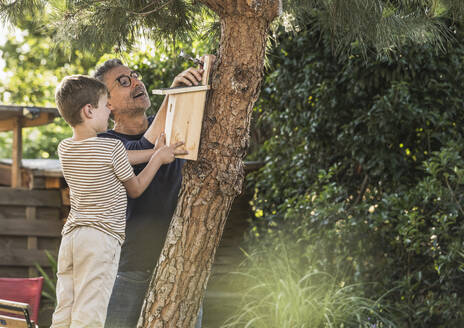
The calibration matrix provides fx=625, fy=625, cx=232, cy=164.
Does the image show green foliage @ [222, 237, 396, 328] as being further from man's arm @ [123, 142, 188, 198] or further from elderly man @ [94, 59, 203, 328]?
man's arm @ [123, 142, 188, 198]

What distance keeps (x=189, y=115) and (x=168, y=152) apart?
0.14m

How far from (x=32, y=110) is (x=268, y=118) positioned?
2174 millimetres

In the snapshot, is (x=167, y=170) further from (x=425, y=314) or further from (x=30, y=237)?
(x=30, y=237)

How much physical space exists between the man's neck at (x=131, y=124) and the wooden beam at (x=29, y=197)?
395 cm

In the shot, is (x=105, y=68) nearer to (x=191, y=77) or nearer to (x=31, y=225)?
(x=191, y=77)

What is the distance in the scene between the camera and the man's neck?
2455 mm

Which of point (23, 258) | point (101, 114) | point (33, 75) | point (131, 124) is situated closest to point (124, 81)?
point (131, 124)

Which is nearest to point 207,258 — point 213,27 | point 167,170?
point 167,170

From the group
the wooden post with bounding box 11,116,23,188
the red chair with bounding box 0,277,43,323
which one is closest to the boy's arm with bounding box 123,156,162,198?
the red chair with bounding box 0,277,43,323

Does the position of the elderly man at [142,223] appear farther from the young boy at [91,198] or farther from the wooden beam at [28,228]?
the wooden beam at [28,228]

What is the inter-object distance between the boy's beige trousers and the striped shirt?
0.04 m

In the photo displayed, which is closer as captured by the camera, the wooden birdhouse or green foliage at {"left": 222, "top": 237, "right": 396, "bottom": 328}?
the wooden birdhouse

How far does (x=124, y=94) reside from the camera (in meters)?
2.42

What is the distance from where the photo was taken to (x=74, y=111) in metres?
2.14
